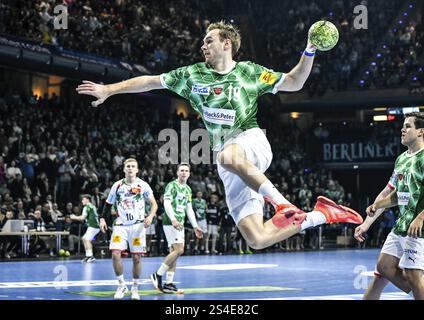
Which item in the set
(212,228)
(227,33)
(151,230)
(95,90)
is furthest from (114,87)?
(212,228)

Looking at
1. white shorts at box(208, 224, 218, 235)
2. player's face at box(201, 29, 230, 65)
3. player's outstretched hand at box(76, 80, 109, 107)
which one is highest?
player's face at box(201, 29, 230, 65)

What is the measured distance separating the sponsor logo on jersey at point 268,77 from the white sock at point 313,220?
1.54 meters

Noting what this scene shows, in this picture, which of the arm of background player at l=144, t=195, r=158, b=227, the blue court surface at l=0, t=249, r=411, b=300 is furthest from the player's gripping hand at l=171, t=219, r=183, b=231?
the blue court surface at l=0, t=249, r=411, b=300

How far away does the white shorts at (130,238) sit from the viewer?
44.7 feet

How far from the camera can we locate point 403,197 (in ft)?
29.5

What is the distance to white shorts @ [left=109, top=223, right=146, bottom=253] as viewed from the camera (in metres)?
13.6

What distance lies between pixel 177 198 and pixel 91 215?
27.7ft

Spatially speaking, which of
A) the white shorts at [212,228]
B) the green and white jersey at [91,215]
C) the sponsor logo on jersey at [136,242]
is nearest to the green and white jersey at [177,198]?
the sponsor logo on jersey at [136,242]

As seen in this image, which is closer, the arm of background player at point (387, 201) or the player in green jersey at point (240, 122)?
the player in green jersey at point (240, 122)

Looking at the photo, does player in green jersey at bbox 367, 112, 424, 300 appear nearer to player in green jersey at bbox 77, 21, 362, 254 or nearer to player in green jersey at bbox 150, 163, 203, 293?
player in green jersey at bbox 77, 21, 362, 254

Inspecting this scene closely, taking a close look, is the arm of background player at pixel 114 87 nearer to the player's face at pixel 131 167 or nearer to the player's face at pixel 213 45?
the player's face at pixel 213 45

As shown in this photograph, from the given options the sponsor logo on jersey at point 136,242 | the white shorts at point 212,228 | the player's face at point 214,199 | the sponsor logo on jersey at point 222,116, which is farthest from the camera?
the player's face at point 214,199

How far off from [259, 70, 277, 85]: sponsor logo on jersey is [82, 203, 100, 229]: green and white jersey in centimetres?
1562
